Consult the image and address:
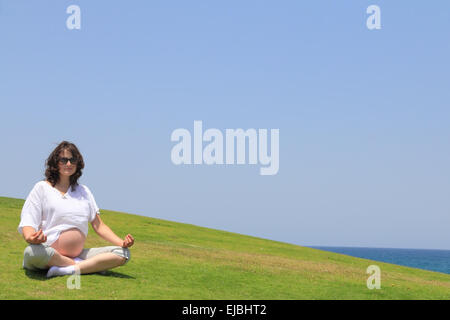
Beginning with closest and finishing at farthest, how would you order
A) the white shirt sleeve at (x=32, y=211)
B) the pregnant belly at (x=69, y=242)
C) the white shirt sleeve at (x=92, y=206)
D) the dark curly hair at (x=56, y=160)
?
the white shirt sleeve at (x=32, y=211) < the pregnant belly at (x=69, y=242) < the dark curly hair at (x=56, y=160) < the white shirt sleeve at (x=92, y=206)

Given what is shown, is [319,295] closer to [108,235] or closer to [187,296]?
[187,296]

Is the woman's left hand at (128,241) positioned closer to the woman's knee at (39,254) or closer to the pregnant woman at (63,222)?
the pregnant woman at (63,222)

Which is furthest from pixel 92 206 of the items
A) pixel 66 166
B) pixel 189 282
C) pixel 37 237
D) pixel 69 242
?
pixel 189 282

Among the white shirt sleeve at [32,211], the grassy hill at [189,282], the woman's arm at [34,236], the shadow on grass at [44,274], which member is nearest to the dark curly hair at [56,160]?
the white shirt sleeve at [32,211]

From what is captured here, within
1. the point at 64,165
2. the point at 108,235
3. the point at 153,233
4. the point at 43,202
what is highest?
the point at 64,165

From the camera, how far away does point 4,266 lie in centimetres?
1460

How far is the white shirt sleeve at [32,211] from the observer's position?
40.8 ft

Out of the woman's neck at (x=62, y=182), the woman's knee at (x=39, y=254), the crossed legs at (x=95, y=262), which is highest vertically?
the woman's neck at (x=62, y=182)

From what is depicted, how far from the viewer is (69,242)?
12.9 m

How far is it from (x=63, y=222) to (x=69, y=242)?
51 centimetres

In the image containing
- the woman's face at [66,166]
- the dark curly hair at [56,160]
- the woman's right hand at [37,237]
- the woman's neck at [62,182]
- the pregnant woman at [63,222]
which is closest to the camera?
the woman's right hand at [37,237]

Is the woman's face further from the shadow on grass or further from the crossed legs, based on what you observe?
the shadow on grass

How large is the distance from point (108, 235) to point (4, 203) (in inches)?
1211
